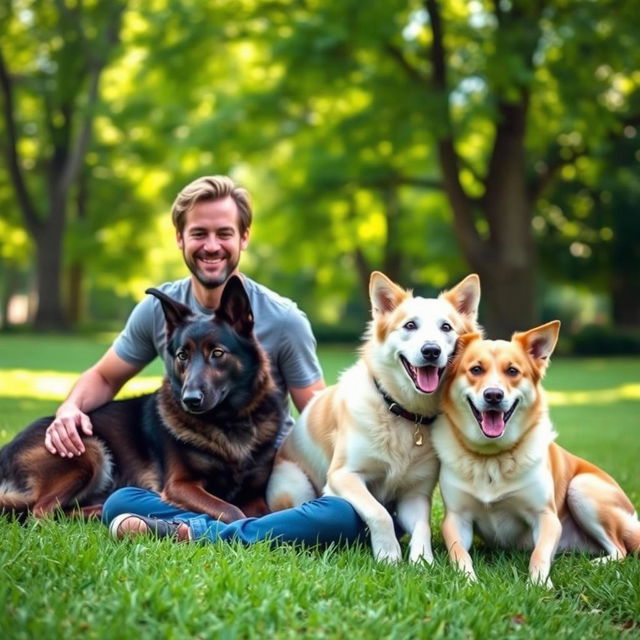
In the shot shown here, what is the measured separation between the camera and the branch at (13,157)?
29641 millimetres

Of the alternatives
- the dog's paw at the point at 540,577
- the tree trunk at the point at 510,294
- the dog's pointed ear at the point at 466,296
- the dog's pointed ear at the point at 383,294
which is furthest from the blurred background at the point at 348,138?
the dog's paw at the point at 540,577

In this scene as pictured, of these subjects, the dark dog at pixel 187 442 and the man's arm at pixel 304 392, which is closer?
the dark dog at pixel 187 442

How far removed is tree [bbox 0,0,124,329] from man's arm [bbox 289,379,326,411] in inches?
947

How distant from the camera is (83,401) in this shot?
5.24 m

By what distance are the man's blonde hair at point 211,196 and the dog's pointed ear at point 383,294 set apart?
3.83 feet

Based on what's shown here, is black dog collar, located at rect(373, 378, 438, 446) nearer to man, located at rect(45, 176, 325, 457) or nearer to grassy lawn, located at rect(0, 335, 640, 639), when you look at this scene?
grassy lawn, located at rect(0, 335, 640, 639)

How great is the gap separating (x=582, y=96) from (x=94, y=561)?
16770 mm

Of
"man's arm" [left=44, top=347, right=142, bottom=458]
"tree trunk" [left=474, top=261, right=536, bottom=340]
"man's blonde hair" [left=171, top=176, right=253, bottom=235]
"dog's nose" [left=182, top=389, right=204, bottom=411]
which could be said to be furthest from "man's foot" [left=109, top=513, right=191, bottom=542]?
"tree trunk" [left=474, top=261, right=536, bottom=340]

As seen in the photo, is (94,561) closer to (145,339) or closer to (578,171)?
(145,339)

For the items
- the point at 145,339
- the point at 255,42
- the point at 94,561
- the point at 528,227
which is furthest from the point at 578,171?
the point at 94,561

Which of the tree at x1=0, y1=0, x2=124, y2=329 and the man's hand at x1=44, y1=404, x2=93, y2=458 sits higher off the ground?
the tree at x1=0, y1=0, x2=124, y2=329

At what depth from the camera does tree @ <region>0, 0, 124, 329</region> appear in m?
28.6

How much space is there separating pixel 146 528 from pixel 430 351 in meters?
1.65

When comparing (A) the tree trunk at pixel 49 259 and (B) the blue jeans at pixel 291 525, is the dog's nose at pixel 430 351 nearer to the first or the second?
(B) the blue jeans at pixel 291 525
